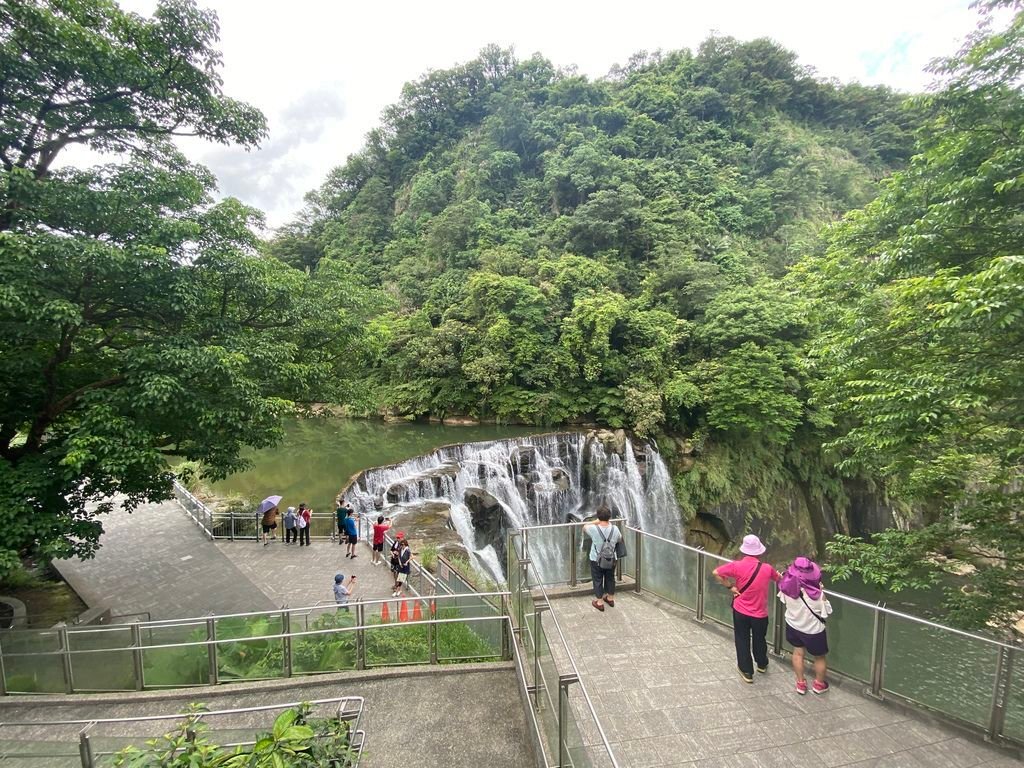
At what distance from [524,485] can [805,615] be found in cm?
1393

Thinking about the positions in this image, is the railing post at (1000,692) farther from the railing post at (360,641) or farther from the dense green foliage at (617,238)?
the dense green foliage at (617,238)

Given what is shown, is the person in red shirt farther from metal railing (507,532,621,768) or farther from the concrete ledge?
metal railing (507,532,621,768)

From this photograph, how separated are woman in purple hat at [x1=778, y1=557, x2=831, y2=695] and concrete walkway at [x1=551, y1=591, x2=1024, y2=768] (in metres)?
0.23

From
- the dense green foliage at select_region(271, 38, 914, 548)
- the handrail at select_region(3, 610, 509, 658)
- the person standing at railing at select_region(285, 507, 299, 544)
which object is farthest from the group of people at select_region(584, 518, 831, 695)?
the person standing at railing at select_region(285, 507, 299, 544)

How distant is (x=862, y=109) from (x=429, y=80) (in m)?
Result: 50.9

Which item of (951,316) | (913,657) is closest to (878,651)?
(913,657)

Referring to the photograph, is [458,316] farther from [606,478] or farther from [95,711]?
[95,711]

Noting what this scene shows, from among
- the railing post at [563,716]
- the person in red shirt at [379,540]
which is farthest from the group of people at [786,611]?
the person in red shirt at [379,540]

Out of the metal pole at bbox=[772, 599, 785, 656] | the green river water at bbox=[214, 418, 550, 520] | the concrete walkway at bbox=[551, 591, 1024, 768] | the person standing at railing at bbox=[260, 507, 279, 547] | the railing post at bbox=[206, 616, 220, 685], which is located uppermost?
the metal pole at bbox=[772, 599, 785, 656]

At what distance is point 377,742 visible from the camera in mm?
4699

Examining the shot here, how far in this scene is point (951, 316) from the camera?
5.21 m

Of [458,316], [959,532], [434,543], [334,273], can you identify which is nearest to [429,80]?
[458,316]

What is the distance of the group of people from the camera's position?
13.9ft

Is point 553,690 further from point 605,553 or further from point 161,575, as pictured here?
point 161,575
